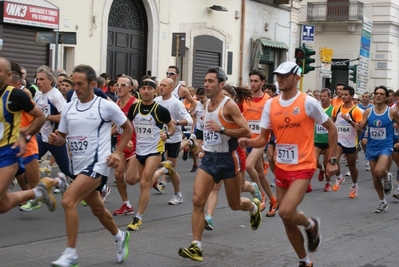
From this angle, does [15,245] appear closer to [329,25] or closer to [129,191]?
[129,191]

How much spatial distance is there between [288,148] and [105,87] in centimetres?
1132

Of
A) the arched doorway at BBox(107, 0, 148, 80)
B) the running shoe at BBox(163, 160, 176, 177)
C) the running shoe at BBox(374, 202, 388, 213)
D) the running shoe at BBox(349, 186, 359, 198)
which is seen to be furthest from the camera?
the arched doorway at BBox(107, 0, 148, 80)

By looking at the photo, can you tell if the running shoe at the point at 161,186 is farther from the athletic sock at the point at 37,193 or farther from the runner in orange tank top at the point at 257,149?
the athletic sock at the point at 37,193

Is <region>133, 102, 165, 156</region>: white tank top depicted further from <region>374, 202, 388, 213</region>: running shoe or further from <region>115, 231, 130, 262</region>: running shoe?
<region>374, 202, 388, 213</region>: running shoe

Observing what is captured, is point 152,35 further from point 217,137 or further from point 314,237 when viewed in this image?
point 314,237

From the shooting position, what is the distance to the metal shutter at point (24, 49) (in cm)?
1983

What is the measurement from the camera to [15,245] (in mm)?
8070

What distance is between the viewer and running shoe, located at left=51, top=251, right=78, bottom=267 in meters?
6.59

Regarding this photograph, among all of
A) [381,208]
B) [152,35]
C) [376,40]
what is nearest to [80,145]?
[381,208]

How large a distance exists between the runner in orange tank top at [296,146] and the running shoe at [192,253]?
93cm

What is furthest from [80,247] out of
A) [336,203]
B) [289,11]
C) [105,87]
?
[289,11]

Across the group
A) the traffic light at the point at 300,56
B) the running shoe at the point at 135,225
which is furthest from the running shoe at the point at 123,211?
the traffic light at the point at 300,56

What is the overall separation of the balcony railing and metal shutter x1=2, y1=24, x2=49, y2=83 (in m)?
28.4

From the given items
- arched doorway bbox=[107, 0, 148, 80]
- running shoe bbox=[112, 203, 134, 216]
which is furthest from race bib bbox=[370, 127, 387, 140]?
arched doorway bbox=[107, 0, 148, 80]
